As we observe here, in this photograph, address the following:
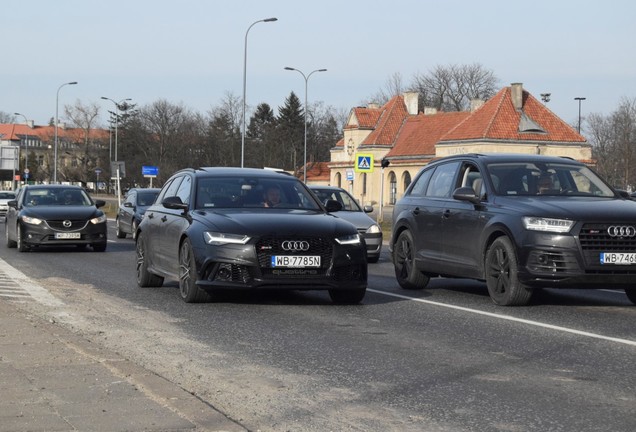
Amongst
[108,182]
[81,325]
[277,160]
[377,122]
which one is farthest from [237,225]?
[108,182]

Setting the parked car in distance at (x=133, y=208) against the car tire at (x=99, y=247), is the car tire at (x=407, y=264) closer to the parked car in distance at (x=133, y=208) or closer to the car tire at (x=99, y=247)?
the car tire at (x=99, y=247)

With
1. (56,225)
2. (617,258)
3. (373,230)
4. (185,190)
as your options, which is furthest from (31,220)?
(617,258)

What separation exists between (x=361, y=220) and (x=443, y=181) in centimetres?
854

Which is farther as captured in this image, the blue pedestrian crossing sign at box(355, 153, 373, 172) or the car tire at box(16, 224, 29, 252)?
the blue pedestrian crossing sign at box(355, 153, 373, 172)

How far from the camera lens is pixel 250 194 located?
43.8 feet

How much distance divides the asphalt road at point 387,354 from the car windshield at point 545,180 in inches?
51.5

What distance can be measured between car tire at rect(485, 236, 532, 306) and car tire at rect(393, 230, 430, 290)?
2040 millimetres

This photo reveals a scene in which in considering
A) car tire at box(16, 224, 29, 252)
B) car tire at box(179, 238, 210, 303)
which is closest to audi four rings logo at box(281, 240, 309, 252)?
car tire at box(179, 238, 210, 303)

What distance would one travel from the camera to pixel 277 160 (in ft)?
405

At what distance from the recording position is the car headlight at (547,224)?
11.8 meters

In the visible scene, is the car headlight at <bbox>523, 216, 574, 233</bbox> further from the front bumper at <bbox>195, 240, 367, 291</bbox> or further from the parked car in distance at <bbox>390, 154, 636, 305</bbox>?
the front bumper at <bbox>195, 240, 367, 291</bbox>

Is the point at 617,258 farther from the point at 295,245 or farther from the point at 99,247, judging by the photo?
the point at 99,247

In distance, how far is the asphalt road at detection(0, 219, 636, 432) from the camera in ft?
21.3

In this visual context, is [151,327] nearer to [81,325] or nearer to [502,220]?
[81,325]
